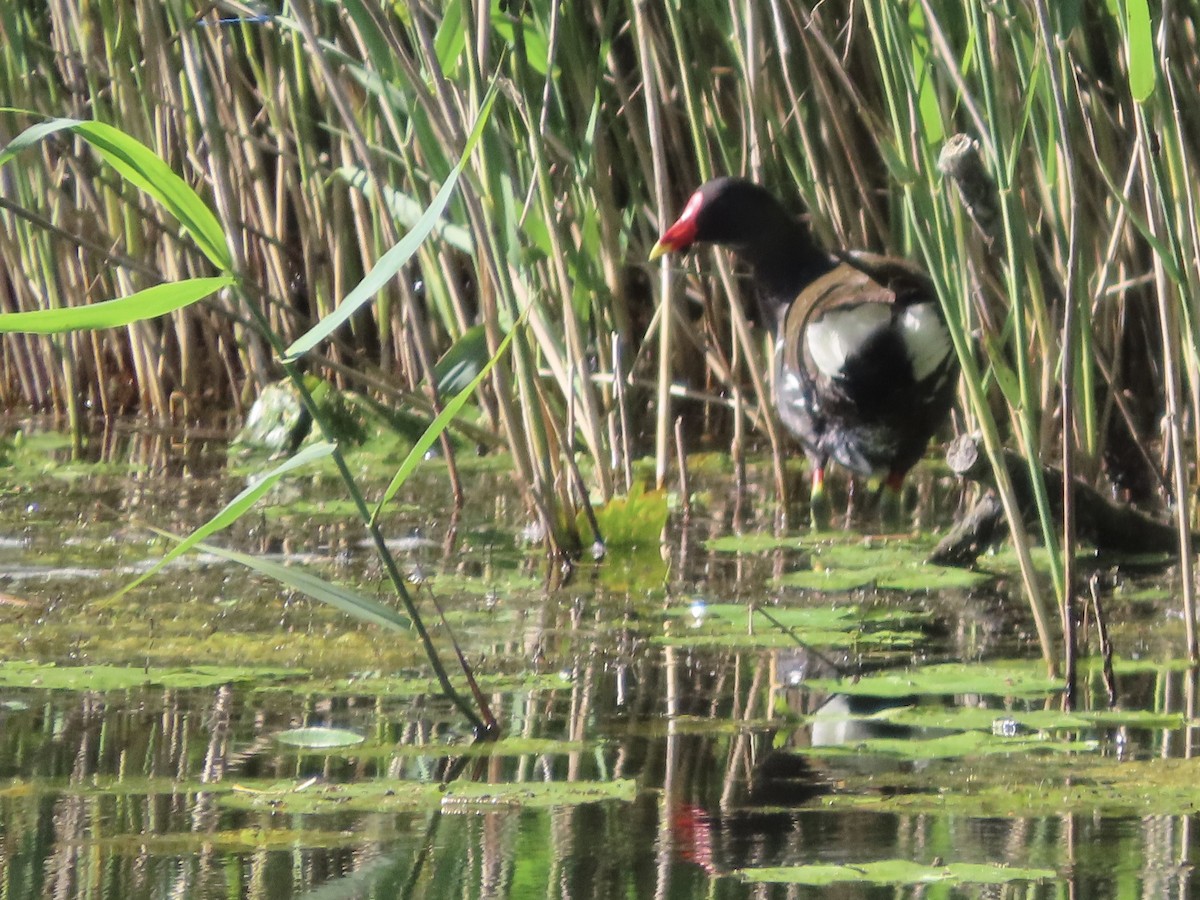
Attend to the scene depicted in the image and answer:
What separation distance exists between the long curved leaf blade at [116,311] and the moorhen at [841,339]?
1769mm

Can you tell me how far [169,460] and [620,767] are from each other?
2.81 meters

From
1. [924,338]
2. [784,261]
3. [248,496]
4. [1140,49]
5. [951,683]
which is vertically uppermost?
[784,261]

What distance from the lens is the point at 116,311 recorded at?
64.4 inches

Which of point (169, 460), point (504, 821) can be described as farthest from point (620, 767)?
point (169, 460)

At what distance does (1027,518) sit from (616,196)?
1.87m

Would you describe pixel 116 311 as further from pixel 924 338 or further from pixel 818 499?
pixel 818 499

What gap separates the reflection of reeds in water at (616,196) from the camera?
219cm

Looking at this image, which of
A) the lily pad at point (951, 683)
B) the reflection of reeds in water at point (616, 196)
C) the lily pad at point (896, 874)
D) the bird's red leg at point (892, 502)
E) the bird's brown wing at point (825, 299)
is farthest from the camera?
the bird's red leg at point (892, 502)

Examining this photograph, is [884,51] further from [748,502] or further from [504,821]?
[748,502]

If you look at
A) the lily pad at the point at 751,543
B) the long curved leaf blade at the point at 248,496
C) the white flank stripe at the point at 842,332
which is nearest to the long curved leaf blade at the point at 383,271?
the long curved leaf blade at the point at 248,496

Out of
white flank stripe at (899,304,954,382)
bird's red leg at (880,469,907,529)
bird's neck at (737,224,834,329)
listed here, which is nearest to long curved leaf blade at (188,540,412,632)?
white flank stripe at (899,304,954,382)

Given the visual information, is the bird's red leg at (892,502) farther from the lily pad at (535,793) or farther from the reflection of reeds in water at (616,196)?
the lily pad at (535,793)

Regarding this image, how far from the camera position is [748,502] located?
12.3 ft

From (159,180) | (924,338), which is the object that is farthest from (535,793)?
(924,338)
